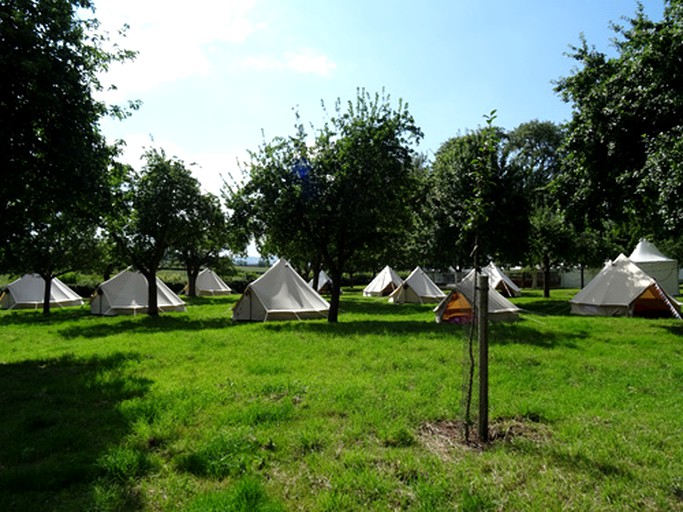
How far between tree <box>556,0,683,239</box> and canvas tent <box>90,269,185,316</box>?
18252 mm

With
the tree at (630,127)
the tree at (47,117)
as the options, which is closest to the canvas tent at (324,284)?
the tree at (630,127)

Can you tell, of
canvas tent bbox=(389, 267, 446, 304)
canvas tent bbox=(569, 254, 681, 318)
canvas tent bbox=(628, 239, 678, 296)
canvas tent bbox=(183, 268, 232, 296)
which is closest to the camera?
canvas tent bbox=(569, 254, 681, 318)

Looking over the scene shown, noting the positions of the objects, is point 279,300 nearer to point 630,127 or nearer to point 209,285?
point 630,127

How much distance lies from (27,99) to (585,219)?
15.8m

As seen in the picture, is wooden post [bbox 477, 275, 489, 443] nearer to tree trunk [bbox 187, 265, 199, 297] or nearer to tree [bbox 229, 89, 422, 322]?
tree [bbox 229, 89, 422, 322]

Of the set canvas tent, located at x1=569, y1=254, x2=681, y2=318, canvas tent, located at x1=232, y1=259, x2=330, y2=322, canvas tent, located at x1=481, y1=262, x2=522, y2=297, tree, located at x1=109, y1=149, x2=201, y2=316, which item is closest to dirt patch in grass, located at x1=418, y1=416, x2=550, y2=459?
canvas tent, located at x1=232, y1=259, x2=330, y2=322

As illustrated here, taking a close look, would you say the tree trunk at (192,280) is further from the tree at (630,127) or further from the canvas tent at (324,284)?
the tree at (630,127)

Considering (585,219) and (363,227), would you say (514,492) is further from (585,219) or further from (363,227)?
(585,219)

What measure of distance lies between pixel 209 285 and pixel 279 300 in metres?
24.1

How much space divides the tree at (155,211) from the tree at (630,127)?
15.1 m

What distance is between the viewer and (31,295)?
26.5 metres

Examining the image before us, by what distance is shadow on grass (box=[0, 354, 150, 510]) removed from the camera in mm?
3662

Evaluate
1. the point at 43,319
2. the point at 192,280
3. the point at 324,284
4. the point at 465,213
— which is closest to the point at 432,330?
the point at 465,213

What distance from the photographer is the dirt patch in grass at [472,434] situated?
4.54 meters
